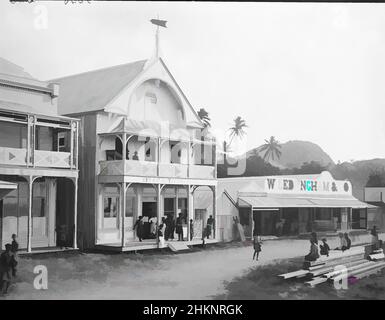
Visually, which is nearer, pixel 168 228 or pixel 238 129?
pixel 238 129

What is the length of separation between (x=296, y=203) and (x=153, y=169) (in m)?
3.78

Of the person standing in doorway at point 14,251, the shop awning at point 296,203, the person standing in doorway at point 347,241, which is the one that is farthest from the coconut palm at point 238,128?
the person standing in doorway at point 14,251

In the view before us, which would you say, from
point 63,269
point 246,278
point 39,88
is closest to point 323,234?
point 246,278

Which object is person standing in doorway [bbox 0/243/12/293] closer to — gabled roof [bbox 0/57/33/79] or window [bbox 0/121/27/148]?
window [bbox 0/121/27/148]

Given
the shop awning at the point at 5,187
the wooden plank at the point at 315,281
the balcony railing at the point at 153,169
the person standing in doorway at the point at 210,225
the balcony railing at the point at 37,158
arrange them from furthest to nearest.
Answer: the person standing in doorway at the point at 210,225 → the balcony railing at the point at 153,169 → the balcony railing at the point at 37,158 → the wooden plank at the point at 315,281 → the shop awning at the point at 5,187

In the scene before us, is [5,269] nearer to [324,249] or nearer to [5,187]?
[5,187]

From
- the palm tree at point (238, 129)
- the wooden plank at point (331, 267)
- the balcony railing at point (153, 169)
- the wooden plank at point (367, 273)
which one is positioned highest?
the palm tree at point (238, 129)

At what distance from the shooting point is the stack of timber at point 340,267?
12297 millimetres

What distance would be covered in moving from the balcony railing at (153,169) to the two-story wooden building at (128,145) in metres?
0.02

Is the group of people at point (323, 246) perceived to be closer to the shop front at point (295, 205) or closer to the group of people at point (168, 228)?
the shop front at point (295, 205)

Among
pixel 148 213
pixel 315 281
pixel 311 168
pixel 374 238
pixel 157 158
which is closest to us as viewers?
pixel 315 281

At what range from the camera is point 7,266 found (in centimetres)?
1102

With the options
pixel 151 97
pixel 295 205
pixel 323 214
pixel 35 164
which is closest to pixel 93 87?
pixel 151 97
